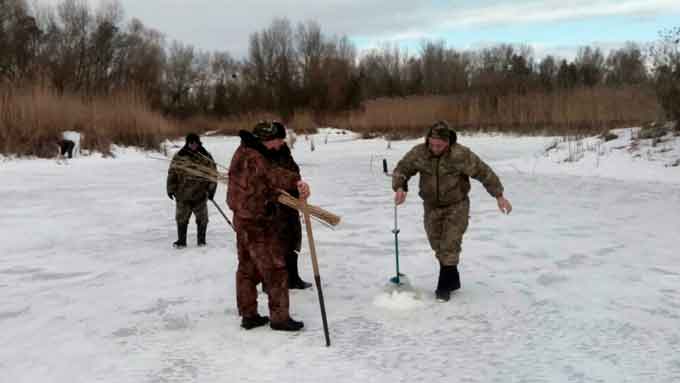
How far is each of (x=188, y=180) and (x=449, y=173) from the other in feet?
10.6

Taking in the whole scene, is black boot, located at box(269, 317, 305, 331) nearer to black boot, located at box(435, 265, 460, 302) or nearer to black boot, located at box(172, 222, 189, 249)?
black boot, located at box(435, 265, 460, 302)

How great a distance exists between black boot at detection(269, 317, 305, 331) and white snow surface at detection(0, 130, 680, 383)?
0.23 feet

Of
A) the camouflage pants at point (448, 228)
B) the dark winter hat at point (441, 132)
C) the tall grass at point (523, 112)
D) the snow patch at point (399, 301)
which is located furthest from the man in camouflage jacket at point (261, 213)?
the tall grass at point (523, 112)

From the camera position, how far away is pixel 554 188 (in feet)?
38.0

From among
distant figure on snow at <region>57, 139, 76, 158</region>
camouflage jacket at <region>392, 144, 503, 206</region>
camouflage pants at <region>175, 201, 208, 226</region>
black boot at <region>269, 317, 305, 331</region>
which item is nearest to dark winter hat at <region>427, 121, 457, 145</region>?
camouflage jacket at <region>392, 144, 503, 206</region>

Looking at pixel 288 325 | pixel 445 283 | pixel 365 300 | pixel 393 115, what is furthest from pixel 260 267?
pixel 393 115

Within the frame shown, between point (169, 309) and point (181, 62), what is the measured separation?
66.5 metres

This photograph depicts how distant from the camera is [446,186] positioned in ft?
16.4

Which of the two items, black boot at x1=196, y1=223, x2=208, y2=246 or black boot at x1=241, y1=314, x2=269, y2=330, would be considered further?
black boot at x1=196, y1=223, x2=208, y2=246

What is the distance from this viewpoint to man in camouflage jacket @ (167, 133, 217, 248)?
677 centimetres

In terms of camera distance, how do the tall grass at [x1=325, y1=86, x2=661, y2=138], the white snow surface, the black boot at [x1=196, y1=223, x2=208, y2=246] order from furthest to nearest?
the tall grass at [x1=325, y1=86, x2=661, y2=138], the black boot at [x1=196, y1=223, x2=208, y2=246], the white snow surface

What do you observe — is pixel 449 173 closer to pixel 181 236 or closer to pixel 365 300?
pixel 365 300

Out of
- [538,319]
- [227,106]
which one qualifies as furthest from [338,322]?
[227,106]

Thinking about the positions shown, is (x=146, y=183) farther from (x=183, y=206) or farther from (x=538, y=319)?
(x=538, y=319)
